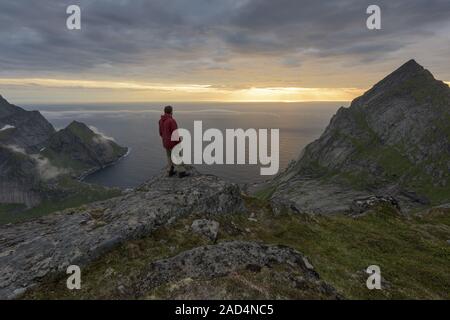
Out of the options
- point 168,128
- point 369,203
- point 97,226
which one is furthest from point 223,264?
point 369,203

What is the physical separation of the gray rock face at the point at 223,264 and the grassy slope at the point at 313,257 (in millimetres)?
633

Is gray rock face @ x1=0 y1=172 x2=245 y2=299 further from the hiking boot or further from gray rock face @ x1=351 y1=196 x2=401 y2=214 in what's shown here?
gray rock face @ x1=351 y1=196 x2=401 y2=214

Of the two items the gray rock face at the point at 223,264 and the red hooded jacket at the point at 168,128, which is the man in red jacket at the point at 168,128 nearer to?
the red hooded jacket at the point at 168,128

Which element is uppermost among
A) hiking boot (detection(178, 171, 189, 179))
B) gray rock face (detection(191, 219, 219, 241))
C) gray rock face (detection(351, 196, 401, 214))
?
hiking boot (detection(178, 171, 189, 179))

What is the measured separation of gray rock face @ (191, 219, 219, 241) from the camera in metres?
20.4

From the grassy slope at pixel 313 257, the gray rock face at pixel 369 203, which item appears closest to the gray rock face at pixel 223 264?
the grassy slope at pixel 313 257

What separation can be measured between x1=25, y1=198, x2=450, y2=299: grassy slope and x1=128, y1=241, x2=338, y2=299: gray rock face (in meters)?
0.63

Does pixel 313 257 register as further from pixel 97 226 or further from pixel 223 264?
pixel 97 226

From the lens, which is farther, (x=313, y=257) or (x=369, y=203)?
(x=369, y=203)

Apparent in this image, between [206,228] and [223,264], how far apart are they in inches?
262

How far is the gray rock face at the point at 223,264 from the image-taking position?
1371cm

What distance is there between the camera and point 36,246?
17906 mm

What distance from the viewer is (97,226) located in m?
19.7

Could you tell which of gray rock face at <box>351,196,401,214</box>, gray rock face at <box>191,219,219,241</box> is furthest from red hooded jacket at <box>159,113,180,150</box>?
gray rock face at <box>351,196,401,214</box>
